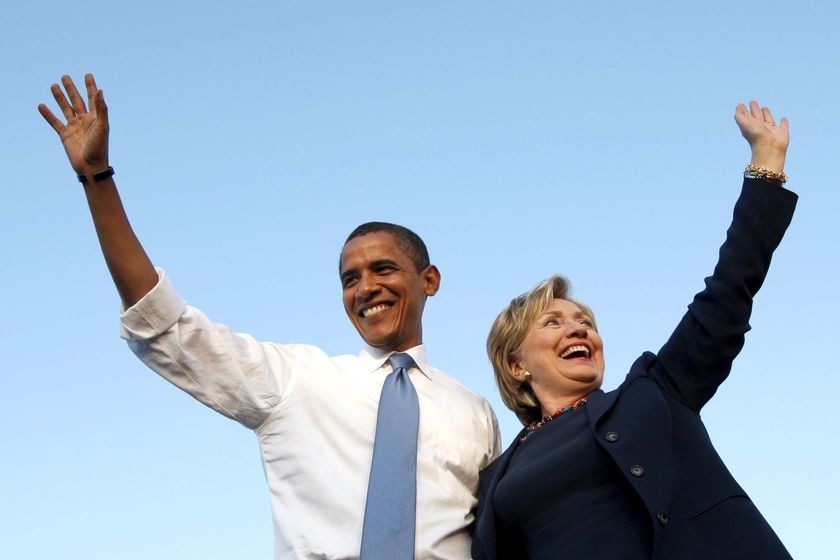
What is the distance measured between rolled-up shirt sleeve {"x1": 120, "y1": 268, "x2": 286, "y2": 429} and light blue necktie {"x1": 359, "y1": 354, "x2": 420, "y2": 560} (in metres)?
0.56

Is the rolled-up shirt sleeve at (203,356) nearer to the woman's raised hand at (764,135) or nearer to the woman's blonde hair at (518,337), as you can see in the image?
the woman's blonde hair at (518,337)

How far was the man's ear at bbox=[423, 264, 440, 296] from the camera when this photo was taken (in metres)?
6.85

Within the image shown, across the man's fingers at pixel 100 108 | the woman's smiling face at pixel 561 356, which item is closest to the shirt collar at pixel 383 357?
the woman's smiling face at pixel 561 356

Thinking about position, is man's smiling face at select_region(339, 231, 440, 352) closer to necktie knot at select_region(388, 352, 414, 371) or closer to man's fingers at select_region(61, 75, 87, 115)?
necktie knot at select_region(388, 352, 414, 371)

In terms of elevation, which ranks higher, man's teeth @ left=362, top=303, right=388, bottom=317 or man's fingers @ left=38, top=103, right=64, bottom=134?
man's fingers @ left=38, top=103, right=64, bottom=134

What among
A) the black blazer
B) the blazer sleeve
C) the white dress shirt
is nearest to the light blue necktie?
the white dress shirt

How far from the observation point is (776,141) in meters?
5.46

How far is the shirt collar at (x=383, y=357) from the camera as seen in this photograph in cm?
639

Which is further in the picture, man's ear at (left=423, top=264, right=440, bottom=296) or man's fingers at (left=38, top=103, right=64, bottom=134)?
man's ear at (left=423, top=264, right=440, bottom=296)

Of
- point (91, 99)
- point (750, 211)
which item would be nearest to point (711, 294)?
point (750, 211)

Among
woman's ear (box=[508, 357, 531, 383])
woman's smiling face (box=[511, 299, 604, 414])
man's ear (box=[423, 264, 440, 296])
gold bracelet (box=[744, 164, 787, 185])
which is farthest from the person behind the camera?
man's ear (box=[423, 264, 440, 296])

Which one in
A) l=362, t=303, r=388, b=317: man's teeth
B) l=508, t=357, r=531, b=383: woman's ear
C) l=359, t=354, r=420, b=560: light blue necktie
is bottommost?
l=359, t=354, r=420, b=560: light blue necktie

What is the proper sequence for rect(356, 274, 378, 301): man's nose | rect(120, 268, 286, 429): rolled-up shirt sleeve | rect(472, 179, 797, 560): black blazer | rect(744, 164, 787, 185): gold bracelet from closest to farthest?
1. rect(472, 179, 797, 560): black blazer
2. rect(744, 164, 787, 185): gold bracelet
3. rect(120, 268, 286, 429): rolled-up shirt sleeve
4. rect(356, 274, 378, 301): man's nose

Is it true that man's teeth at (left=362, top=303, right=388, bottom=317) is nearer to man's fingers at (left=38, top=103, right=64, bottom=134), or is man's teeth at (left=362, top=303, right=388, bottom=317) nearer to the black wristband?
the black wristband
